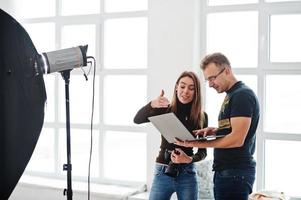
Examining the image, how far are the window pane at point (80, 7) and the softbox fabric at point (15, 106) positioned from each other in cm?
286

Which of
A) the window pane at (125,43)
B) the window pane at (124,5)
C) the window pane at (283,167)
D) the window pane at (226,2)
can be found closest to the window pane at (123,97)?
the window pane at (125,43)

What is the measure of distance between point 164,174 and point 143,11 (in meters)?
1.81

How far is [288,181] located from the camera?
340 centimetres

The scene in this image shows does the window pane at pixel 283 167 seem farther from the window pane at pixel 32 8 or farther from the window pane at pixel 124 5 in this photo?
the window pane at pixel 32 8

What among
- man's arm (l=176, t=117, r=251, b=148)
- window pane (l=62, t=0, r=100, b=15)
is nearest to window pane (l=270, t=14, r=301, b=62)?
man's arm (l=176, t=117, r=251, b=148)

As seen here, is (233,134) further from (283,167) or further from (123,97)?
(123,97)

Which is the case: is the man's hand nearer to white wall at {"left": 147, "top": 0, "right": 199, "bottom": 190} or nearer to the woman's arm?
the woman's arm

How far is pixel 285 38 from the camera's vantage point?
3.38 metres

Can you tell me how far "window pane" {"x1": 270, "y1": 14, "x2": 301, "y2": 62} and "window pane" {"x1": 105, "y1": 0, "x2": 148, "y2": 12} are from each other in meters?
1.23

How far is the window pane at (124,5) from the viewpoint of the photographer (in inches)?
155

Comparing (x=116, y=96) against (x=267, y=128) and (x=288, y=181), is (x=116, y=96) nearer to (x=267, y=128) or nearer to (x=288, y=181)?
(x=267, y=128)

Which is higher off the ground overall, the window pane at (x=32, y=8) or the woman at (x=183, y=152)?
the window pane at (x=32, y=8)

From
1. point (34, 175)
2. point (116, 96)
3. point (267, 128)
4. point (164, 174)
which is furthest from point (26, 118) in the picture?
point (34, 175)

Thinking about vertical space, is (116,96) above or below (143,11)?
below
